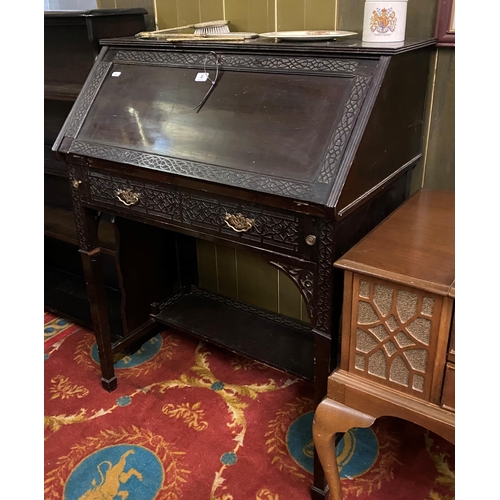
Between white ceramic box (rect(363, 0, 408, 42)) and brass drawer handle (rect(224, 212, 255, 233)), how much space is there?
572 millimetres

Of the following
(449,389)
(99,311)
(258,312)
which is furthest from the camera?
(258,312)

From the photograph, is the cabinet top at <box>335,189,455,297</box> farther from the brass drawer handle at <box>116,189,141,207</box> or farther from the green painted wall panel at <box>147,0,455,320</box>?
the brass drawer handle at <box>116,189,141,207</box>

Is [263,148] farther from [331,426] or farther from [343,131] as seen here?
[331,426]

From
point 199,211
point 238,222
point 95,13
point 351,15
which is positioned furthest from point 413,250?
point 95,13

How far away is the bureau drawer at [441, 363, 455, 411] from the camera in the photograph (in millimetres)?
1028

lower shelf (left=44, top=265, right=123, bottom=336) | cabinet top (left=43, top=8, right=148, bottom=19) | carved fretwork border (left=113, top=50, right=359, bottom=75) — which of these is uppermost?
cabinet top (left=43, top=8, right=148, bottom=19)

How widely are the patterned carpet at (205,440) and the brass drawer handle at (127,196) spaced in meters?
0.79

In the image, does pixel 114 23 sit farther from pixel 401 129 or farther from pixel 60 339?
pixel 60 339

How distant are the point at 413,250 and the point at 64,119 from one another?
1712 millimetres

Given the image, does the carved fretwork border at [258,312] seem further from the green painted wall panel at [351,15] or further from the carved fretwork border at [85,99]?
the green painted wall panel at [351,15]

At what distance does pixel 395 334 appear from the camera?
1.08 meters

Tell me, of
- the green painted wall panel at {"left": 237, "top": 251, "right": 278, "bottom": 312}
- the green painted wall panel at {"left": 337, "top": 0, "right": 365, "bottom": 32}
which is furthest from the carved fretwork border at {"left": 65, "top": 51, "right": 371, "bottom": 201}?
the green painted wall panel at {"left": 237, "top": 251, "right": 278, "bottom": 312}

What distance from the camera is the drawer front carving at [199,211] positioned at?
3.92 feet

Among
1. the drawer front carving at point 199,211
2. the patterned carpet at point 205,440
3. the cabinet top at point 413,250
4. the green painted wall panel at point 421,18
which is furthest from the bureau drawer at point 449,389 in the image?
the green painted wall panel at point 421,18
